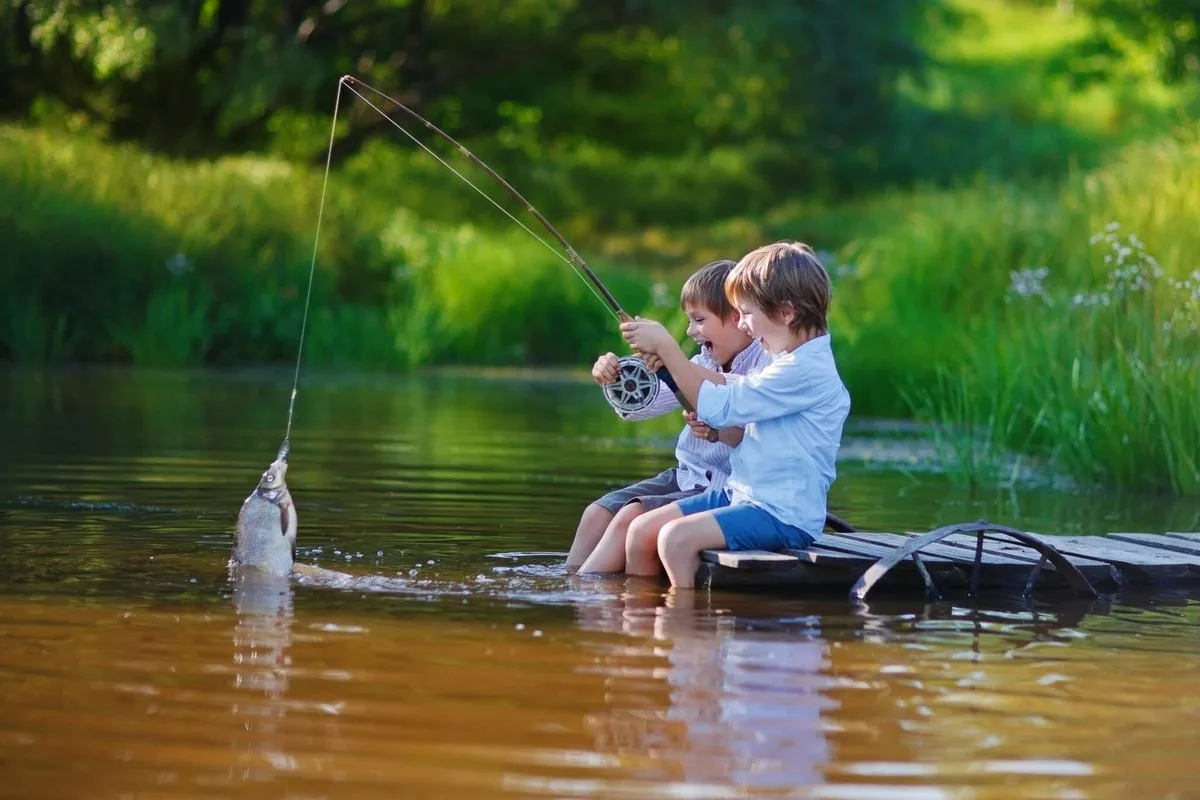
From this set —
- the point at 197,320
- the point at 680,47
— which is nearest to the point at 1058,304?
the point at 197,320

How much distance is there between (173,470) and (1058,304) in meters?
5.07

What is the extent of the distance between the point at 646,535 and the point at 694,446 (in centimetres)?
45

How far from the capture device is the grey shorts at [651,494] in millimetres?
6637

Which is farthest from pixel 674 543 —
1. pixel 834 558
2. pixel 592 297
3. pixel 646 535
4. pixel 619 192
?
pixel 619 192

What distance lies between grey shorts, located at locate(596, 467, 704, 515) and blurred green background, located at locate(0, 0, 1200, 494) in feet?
11.5

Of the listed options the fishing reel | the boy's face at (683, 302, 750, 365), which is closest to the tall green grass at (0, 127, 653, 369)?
the boy's face at (683, 302, 750, 365)

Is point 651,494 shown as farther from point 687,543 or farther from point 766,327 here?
point 766,327

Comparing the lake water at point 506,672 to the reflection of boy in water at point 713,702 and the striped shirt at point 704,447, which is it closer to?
the reflection of boy in water at point 713,702

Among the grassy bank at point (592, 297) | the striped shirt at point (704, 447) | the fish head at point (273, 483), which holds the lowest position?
the fish head at point (273, 483)

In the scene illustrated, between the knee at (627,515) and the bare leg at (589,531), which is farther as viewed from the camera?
the bare leg at (589,531)

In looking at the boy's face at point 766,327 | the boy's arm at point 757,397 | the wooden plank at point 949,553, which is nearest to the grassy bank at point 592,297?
the wooden plank at point 949,553

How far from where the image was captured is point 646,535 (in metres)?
6.44

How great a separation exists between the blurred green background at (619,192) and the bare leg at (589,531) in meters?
3.75

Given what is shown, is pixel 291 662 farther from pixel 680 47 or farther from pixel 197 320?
pixel 680 47
